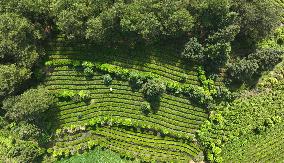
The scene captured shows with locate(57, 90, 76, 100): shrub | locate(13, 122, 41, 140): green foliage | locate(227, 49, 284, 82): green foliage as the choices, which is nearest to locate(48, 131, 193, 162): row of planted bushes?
locate(13, 122, 41, 140): green foliage

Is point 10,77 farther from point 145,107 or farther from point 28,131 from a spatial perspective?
point 145,107

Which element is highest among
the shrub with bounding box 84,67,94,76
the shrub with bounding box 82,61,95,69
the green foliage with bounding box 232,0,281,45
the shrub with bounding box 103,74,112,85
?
the green foliage with bounding box 232,0,281,45

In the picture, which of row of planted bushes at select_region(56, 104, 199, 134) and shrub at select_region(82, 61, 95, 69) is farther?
shrub at select_region(82, 61, 95, 69)

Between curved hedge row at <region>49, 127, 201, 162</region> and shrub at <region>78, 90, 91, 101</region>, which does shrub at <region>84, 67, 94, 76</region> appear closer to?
shrub at <region>78, 90, 91, 101</region>

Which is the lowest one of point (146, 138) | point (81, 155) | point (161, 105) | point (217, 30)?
point (81, 155)

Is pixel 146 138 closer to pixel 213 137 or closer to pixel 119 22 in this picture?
pixel 213 137

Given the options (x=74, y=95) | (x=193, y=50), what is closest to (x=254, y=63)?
(x=193, y=50)

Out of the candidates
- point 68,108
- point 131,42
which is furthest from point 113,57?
point 68,108
